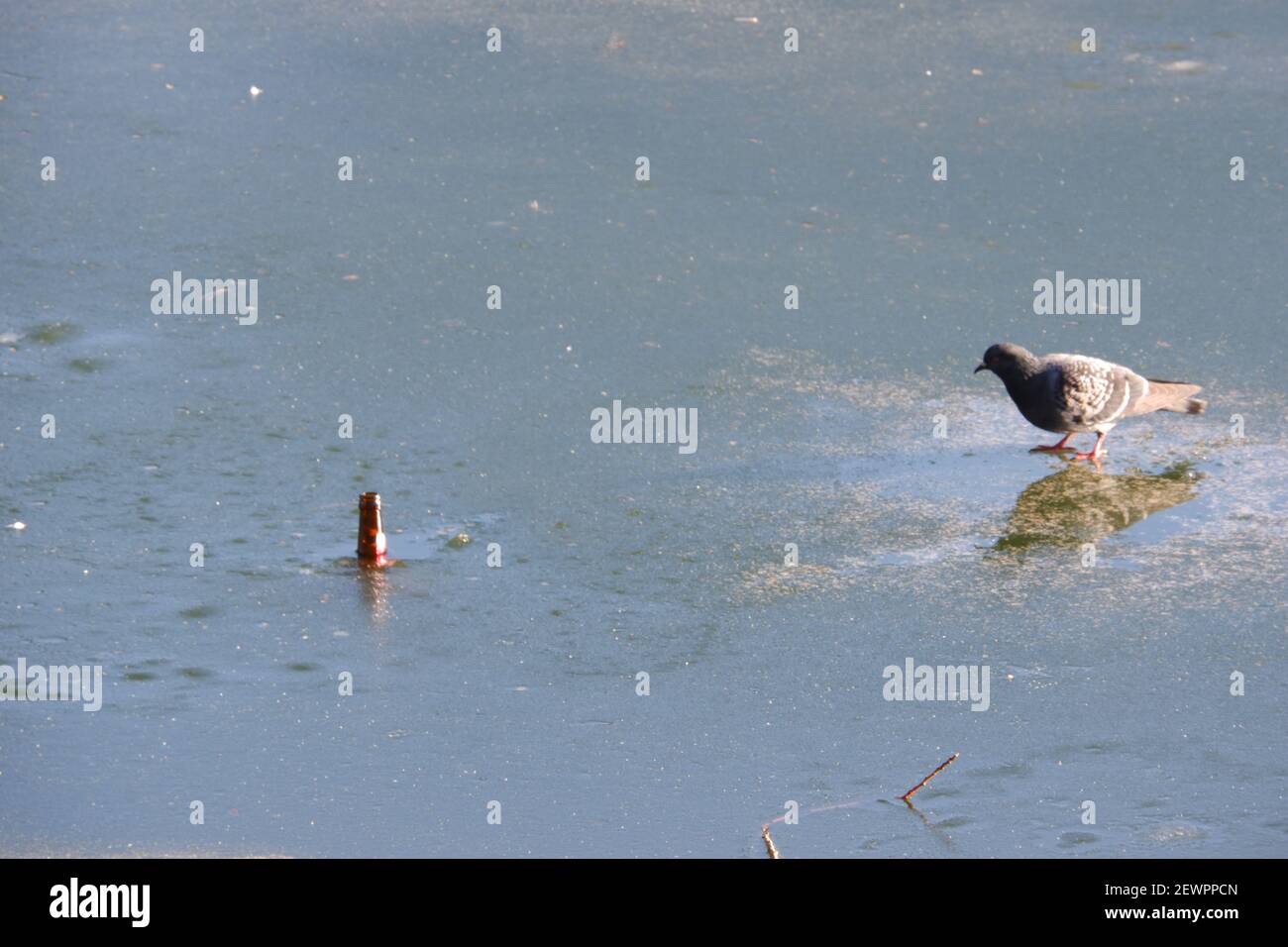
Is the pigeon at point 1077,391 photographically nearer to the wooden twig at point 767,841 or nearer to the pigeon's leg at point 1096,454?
the pigeon's leg at point 1096,454

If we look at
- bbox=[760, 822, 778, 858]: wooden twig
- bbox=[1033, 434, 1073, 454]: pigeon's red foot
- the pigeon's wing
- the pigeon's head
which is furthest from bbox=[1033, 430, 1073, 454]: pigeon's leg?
bbox=[760, 822, 778, 858]: wooden twig

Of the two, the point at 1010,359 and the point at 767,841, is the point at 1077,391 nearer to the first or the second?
the point at 1010,359

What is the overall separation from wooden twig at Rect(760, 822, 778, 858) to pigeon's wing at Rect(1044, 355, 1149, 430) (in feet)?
10.3

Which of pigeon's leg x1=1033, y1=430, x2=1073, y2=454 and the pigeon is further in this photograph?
pigeon's leg x1=1033, y1=430, x2=1073, y2=454

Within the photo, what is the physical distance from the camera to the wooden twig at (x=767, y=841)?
502 cm

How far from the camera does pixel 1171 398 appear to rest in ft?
27.1

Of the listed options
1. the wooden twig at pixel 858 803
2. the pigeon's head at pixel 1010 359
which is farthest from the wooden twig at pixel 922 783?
the pigeon's head at pixel 1010 359

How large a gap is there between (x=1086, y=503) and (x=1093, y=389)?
20.9 inches

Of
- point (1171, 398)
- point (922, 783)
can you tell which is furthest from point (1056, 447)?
point (922, 783)

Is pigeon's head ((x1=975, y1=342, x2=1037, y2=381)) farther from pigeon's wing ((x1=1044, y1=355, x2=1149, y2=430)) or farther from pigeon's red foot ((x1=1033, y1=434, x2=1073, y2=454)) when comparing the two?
pigeon's red foot ((x1=1033, y1=434, x2=1073, y2=454))

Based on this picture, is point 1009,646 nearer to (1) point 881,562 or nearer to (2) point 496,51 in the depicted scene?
(1) point 881,562

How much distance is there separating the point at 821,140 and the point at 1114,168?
5.68 ft

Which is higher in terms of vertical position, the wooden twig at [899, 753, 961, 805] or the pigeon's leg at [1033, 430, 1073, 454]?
the pigeon's leg at [1033, 430, 1073, 454]

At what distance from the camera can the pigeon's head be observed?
26.6 feet
